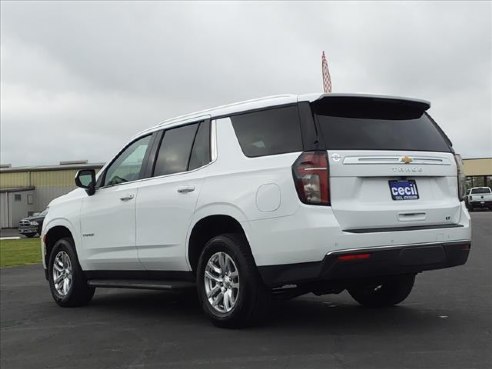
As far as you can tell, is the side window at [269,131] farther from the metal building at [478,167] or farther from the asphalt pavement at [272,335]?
the metal building at [478,167]

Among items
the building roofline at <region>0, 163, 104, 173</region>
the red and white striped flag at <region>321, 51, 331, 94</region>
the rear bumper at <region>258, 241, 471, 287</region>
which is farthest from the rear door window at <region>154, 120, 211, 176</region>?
the building roofline at <region>0, 163, 104, 173</region>

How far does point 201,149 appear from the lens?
6191 millimetres

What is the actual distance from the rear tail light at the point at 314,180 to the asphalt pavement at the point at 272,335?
1.17 m

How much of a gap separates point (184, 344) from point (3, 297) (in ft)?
16.0

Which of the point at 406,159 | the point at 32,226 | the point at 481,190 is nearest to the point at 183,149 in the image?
the point at 406,159

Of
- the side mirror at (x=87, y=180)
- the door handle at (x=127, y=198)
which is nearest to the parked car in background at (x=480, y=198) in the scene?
the side mirror at (x=87, y=180)

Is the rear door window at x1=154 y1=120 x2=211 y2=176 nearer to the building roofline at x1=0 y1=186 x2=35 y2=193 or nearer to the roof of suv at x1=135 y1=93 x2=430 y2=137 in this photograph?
the roof of suv at x1=135 y1=93 x2=430 y2=137

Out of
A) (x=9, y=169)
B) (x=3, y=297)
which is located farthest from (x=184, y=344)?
(x=9, y=169)

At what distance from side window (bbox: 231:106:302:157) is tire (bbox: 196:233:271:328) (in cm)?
83

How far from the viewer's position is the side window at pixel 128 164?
7.04 m

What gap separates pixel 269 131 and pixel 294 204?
2.69 feet

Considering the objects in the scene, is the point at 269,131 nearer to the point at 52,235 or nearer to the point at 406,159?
the point at 406,159

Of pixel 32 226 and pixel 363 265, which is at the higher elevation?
pixel 363 265

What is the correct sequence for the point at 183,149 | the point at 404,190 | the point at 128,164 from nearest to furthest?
1. the point at 404,190
2. the point at 183,149
3. the point at 128,164
